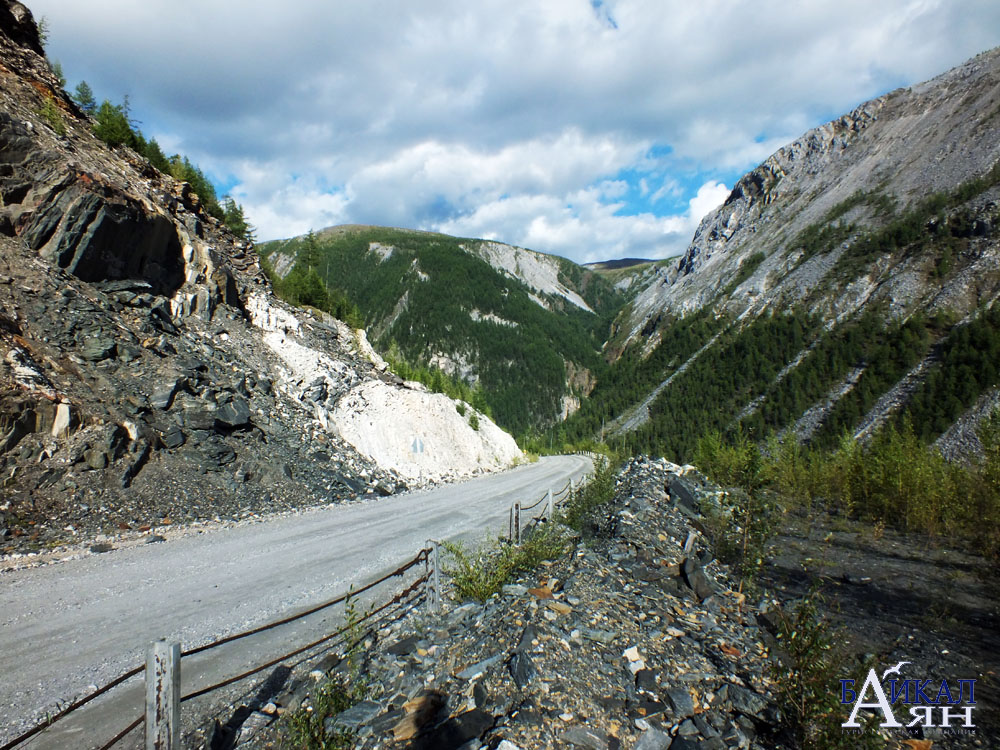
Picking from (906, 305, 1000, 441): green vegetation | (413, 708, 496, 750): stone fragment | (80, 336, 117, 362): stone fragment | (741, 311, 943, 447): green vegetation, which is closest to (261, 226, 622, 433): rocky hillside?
(741, 311, 943, 447): green vegetation

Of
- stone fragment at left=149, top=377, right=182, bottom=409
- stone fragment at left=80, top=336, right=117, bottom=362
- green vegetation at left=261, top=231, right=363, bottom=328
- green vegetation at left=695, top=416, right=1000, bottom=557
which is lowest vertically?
green vegetation at left=695, top=416, right=1000, bottom=557

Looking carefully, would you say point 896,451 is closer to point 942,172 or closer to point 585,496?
point 585,496

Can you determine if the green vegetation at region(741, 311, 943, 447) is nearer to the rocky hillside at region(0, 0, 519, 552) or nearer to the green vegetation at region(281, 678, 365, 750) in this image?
the rocky hillside at region(0, 0, 519, 552)

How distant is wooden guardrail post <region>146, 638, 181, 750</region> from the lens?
10.9 ft

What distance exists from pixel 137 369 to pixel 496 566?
14045 millimetres

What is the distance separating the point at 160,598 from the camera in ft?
23.8

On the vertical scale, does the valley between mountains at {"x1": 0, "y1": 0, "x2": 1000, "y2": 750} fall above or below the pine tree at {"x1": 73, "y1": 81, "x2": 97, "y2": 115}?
below

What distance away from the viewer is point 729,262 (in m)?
155

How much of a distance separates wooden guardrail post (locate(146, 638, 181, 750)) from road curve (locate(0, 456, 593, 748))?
4.32ft

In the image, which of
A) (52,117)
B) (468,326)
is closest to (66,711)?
(52,117)

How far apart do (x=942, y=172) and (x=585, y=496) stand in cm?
14684

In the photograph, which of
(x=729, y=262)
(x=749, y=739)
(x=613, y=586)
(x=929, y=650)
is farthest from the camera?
(x=729, y=262)

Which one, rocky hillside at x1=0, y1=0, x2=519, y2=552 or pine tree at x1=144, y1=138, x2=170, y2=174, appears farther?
pine tree at x1=144, y1=138, x2=170, y2=174

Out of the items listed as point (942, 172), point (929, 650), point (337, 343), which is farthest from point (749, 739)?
point (942, 172)
